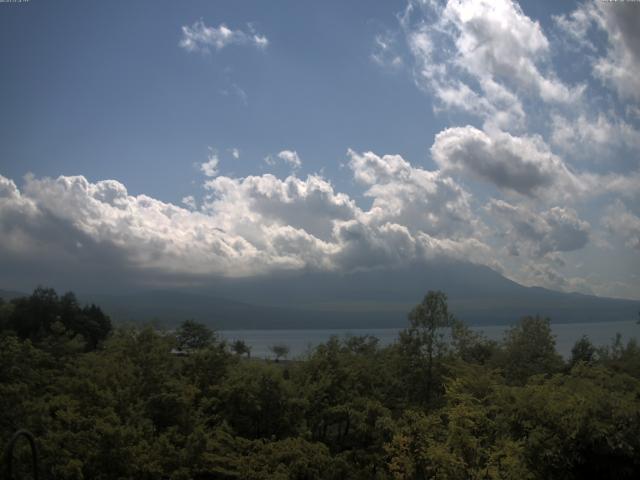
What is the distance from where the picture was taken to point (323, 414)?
1062 inches

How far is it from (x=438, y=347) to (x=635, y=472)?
593 inches

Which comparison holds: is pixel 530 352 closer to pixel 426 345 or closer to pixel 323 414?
pixel 426 345

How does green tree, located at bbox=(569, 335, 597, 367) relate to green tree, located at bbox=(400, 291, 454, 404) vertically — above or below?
below

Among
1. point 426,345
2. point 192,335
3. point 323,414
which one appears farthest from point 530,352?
point 192,335

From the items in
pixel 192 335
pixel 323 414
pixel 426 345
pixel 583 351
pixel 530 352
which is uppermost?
pixel 426 345

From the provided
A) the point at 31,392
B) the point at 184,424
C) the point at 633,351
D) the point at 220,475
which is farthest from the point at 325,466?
the point at 633,351

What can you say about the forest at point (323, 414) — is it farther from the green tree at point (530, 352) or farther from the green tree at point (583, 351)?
the green tree at point (583, 351)

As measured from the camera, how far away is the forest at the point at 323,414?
1769 centimetres

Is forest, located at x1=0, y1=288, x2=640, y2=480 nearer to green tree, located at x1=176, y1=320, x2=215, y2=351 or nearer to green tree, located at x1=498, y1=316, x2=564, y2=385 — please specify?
green tree, located at x1=498, y1=316, x2=564, y2=385

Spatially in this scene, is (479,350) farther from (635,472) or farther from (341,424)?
(635,472)

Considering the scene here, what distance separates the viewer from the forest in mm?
17688

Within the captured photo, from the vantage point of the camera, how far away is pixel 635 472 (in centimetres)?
1711

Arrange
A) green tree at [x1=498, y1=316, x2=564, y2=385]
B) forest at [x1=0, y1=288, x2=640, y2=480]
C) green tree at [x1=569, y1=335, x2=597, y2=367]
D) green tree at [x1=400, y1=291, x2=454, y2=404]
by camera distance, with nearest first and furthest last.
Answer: forest at [x1=0, y1=288, x2=640, y2=480] → green tree at [x1=400, y1=291, x2=454, y2=404] → green tree at [x1=498, y1=316, x2=564, y2=385] → green tree at [x1=569, y1=335, x2=597, y2=367]

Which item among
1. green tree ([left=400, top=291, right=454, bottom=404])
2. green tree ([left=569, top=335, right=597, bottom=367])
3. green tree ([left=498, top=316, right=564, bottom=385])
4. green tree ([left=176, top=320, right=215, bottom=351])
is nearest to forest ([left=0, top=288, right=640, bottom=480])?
green tree ([left=400, top=291, right=454, bottom=404])
